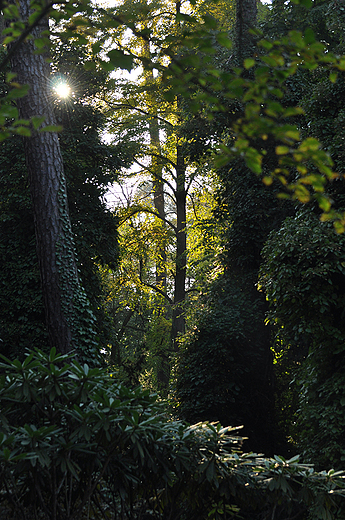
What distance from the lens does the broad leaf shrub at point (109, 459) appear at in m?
2.82

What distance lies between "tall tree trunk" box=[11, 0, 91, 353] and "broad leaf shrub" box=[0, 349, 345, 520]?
3.14m

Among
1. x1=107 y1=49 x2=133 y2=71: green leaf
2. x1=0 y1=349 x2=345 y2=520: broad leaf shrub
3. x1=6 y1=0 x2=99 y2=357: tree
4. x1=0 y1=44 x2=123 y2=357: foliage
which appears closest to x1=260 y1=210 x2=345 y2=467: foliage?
x1=0 y1=349 x2=345 y2=520: broad leaf shrub

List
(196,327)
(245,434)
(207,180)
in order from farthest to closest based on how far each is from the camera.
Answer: (207,180) → (196,327) → (245,434)

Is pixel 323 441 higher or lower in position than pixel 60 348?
lower

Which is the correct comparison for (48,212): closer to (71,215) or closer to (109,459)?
(71,215)

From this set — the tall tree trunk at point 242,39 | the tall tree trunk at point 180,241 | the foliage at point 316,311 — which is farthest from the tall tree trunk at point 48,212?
the tall tree trunk at point 180,241

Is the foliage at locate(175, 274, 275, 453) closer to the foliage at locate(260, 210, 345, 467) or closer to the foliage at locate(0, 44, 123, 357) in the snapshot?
the foliage at locate(0, 44, 123, 357)

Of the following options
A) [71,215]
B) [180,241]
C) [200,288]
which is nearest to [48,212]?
[71,215]

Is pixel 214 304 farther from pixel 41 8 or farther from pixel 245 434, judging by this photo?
pixel 41 8

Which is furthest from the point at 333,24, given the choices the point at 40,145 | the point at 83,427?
the point at 83,427

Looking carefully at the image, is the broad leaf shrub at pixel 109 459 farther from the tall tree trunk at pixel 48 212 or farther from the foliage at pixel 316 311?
the tall tree trunk at pixel 48 212

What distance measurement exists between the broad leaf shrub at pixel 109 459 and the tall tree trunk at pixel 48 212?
10.3ft

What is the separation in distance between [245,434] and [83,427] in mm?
6489

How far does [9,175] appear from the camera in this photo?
28.6ft
